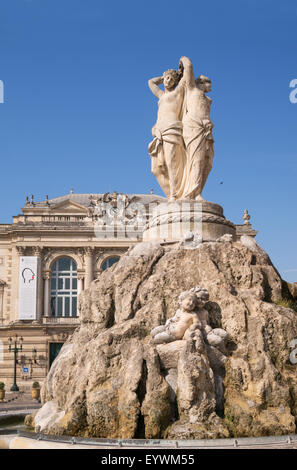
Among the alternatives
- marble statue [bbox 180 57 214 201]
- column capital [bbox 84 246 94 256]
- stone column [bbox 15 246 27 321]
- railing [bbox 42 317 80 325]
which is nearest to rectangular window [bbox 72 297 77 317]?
railing [bbox 42 317 80 325]

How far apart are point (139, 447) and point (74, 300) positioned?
43.1 metres

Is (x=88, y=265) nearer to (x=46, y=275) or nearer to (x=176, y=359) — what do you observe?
(x=46, y=275)

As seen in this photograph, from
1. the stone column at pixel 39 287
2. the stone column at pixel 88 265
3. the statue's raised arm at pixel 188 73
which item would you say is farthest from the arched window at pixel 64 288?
the statue's raised arm at pixel 188 73

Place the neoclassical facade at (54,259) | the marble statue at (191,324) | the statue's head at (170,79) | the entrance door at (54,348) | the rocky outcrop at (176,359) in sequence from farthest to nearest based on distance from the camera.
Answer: the neoclassical facade at (54,259), the entrance door at (54,348), the statue's head at (170,79), the marble statue at (191,324), the rocky outcrop at (176,359)

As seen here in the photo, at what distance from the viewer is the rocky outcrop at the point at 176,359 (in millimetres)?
7965

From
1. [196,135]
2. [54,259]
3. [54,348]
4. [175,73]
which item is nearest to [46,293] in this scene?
[54,259]

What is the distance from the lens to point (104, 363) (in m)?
8.77

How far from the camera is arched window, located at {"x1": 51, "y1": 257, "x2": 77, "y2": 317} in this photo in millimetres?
49188

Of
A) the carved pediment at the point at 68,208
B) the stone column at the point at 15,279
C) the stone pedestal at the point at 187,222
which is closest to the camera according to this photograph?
the stone pedestal at the point at 187,222

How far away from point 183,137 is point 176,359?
18.6ft

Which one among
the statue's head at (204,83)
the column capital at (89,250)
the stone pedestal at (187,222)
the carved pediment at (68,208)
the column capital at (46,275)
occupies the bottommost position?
the stone pedestal at (187,222)

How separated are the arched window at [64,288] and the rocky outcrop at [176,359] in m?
38.7

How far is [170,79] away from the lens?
41.9 feet

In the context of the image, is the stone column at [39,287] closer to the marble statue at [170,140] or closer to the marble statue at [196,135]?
the marble statue at [170,140]
